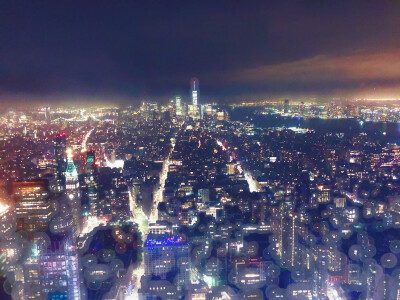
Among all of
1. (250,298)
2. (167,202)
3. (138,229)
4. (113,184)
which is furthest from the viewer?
(113,184)

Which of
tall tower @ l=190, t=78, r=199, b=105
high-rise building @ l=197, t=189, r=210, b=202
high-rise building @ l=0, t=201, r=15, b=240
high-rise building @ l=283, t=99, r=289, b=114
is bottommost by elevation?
high-rise building @ l=197, t=189, r=210, b=202

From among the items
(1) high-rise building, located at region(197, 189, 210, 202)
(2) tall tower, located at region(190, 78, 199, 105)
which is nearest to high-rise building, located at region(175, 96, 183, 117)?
(2) tall tower, located at region(190, 78, 199, 105)

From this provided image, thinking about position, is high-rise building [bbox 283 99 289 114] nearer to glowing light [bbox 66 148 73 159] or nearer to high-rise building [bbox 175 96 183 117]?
high-rise building [bbox 175 96 183 117]

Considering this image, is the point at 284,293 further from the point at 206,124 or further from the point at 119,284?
the point at 206,124

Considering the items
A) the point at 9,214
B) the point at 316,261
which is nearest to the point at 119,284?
the point at 9,214

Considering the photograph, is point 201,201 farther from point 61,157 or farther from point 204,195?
point 61,157

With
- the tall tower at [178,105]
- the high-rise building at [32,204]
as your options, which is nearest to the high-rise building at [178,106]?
the tall tower at [178,105]

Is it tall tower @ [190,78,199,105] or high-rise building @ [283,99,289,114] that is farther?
high-rise building @ [283,99,289,114]
